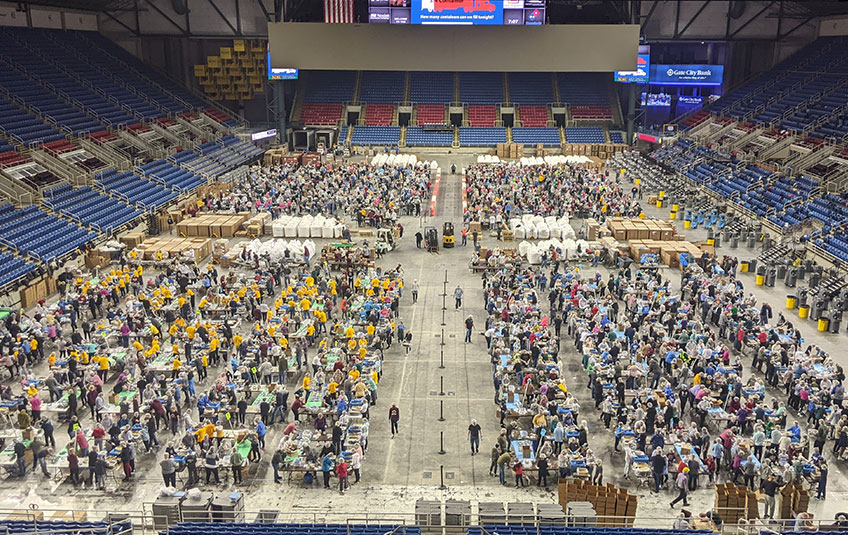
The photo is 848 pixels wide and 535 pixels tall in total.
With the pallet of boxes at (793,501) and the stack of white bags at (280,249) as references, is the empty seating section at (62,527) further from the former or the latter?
the stack of white bags at (280,249)

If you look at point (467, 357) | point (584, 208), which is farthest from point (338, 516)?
point (584, 208)

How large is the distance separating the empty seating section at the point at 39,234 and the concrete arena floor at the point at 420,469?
51.7 ft

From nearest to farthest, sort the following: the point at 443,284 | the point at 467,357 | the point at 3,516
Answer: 1. the point at 3,516
2. the point at 467,357
3. the point at 443,284

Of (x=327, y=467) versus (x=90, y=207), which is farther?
(x=90, y=207)

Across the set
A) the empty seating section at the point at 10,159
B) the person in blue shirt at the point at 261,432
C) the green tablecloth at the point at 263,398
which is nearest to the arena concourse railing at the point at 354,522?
the person in blue shirt at the point at 261,432

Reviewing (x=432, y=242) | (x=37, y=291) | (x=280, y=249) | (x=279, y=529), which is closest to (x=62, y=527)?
(x=279, y=529)

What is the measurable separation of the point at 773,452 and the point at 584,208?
90.1 ft

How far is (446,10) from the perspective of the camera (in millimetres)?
49688

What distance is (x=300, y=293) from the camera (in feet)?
95.3

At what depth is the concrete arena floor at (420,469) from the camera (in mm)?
17047

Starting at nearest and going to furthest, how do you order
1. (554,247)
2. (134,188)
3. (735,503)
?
(735,503)
(554,247)
(134,188)

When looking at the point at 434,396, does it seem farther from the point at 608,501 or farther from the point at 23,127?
the point at 23,127

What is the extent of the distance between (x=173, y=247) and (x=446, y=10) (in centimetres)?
2542

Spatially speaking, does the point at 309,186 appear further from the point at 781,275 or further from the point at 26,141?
the point at 781,275
